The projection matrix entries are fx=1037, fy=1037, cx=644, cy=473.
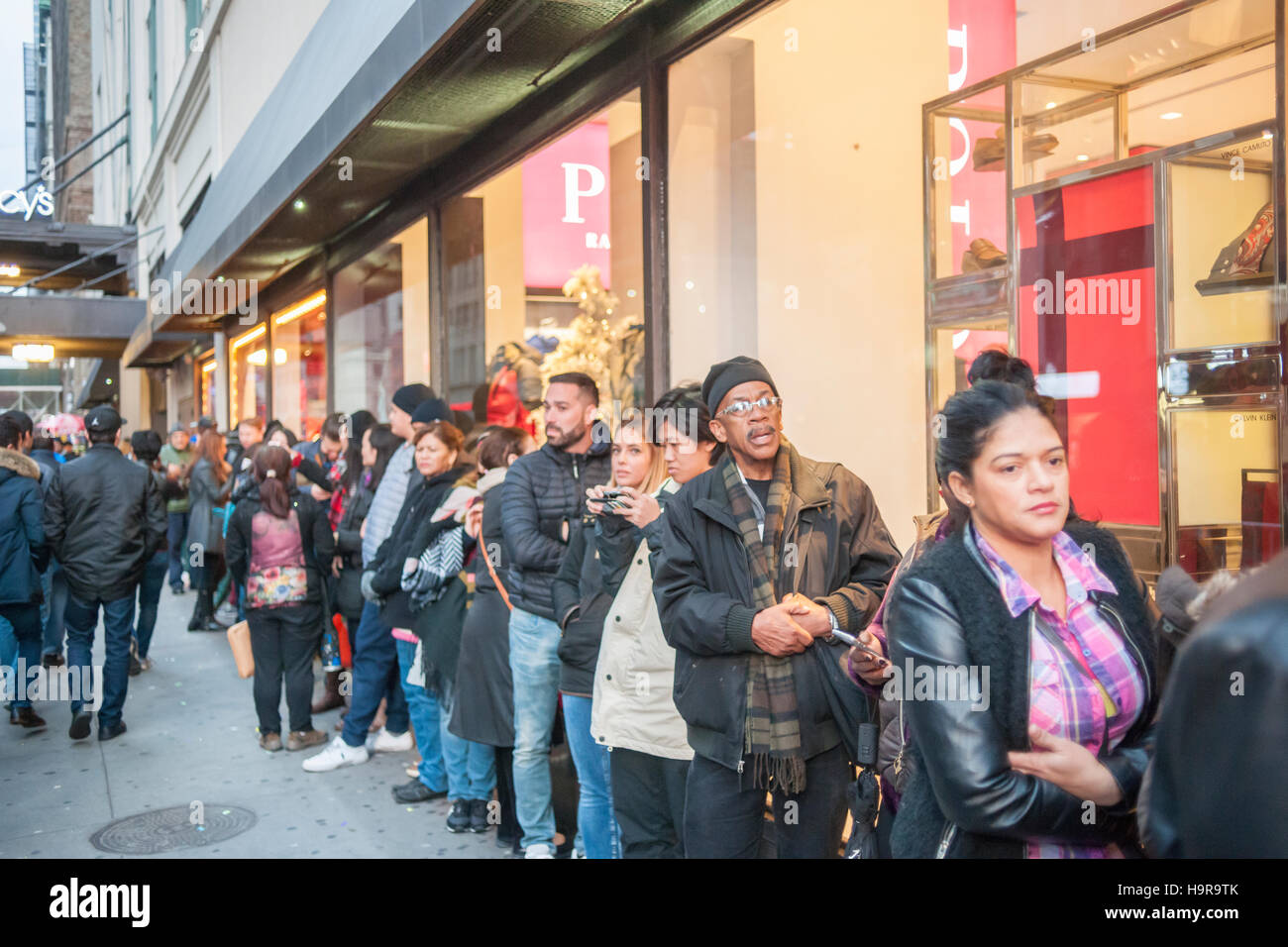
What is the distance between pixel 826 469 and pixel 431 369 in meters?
7.04

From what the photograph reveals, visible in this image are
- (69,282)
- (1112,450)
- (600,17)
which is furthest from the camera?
(69,282)

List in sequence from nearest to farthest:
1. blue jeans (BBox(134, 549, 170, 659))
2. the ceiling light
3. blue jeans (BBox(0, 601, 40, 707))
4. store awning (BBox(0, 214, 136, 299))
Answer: blue jeans (BBox(0, 601, 40, 707)) → blue jeans (BBox(134, 549, 170, 659)) → store awning (BBox(0, 214, 136, 299)) → the ceiling light

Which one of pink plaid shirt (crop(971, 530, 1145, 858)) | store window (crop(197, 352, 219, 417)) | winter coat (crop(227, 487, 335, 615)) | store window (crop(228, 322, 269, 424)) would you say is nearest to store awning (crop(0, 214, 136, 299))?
store window (crop(197, 352, 219, 417))

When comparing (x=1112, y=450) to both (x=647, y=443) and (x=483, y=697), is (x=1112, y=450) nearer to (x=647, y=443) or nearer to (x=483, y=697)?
(x=647, y=443)

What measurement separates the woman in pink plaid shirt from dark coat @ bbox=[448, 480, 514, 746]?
10.0ft

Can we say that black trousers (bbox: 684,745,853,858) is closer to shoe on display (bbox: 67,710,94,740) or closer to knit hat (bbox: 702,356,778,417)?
knit hat (bbox: 702,356,778,417)

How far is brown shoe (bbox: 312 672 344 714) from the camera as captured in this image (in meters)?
8.23

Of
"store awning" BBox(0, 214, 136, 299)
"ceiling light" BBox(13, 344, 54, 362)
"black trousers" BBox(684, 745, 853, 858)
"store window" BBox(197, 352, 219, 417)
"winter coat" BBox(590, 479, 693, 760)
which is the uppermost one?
"store awning" BBox(0, 214, 136, 299)

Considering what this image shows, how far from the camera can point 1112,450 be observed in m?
4.27

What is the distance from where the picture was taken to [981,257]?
5.11m

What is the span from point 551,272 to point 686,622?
16.4 feet

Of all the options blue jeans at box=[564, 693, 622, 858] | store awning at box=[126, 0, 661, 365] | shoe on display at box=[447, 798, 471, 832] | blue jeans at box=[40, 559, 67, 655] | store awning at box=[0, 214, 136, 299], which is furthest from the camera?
store awning at box=[0, 214, 136, 299]
